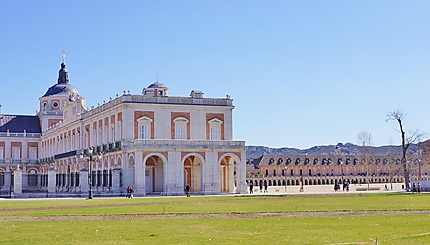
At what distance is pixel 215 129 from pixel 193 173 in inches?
216

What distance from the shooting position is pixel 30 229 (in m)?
20.9

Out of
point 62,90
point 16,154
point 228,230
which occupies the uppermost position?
point 62,90

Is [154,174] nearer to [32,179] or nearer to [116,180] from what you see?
[116,180]

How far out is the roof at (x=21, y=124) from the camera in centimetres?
11403

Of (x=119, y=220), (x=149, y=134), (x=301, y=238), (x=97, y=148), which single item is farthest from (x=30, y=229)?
(x=97, y=148)

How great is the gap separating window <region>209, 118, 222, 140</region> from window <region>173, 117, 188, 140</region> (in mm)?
3025

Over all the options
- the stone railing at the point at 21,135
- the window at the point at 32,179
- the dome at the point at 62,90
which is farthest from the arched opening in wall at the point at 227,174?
the stone railing at the point at 21,135

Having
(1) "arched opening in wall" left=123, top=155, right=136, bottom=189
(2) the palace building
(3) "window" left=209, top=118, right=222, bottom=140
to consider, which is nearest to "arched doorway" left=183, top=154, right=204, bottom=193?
(2) the palace building

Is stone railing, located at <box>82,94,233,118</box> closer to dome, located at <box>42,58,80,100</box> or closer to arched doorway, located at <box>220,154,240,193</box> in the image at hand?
arched doorway, located at <box>220,154,240,193</box>

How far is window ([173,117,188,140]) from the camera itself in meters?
71.7

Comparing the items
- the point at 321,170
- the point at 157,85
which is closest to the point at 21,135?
the point at 157,85

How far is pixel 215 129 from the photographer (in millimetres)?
73438

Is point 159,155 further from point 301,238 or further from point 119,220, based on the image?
point 301,238

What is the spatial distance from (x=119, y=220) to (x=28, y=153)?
92.4 metres
